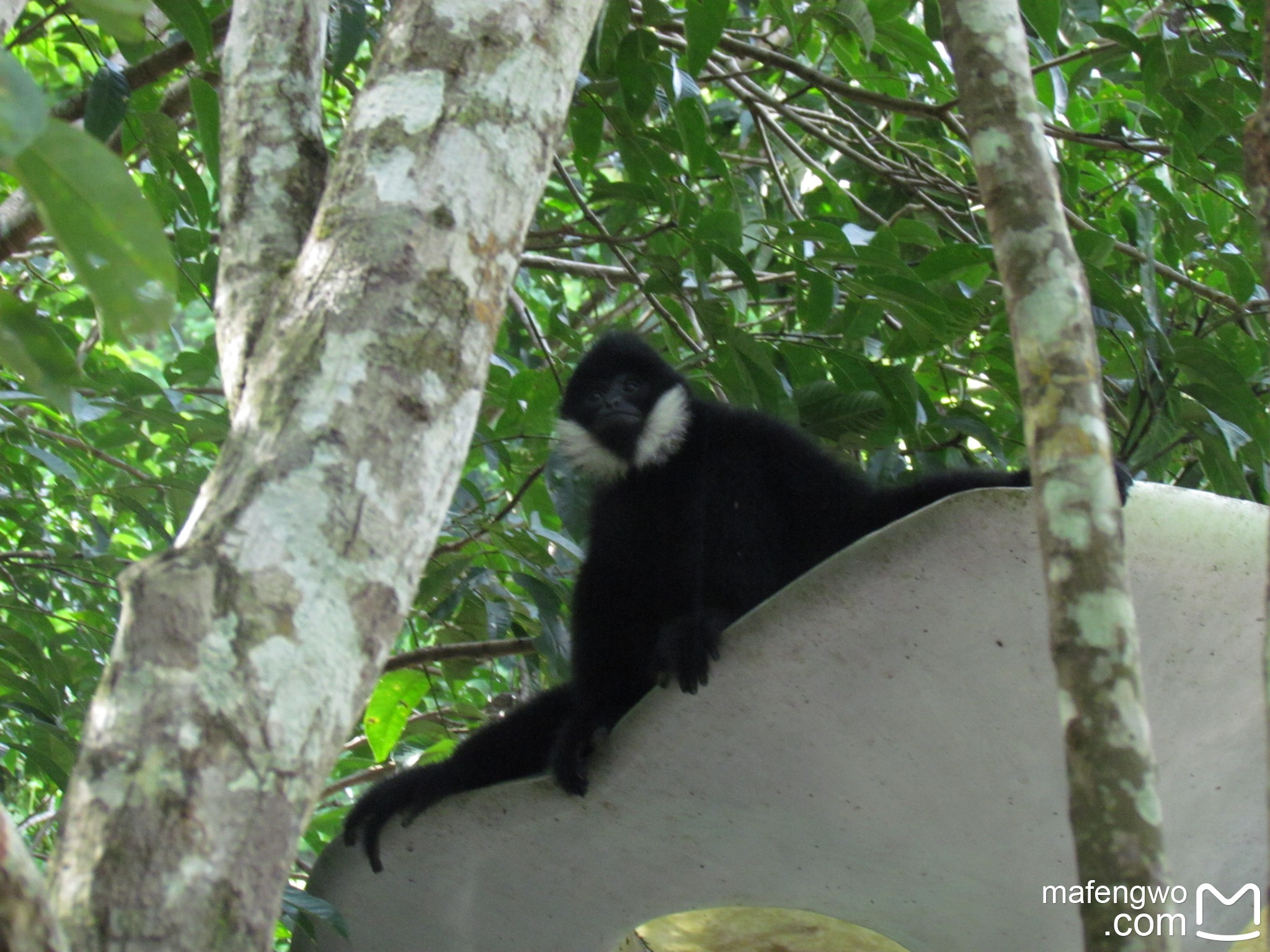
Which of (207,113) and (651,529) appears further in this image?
(651,529)

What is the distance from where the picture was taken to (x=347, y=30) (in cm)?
324

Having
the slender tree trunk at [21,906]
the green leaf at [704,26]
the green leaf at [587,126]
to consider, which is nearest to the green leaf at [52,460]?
the green leaf at [587,126]

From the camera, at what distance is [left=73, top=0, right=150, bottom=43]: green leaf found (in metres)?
1.14

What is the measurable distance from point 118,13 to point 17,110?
1.04 ft

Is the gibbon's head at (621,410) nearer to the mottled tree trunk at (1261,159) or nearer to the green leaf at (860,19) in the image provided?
the green leaf at (860,19)

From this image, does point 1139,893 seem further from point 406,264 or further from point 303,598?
point 406,264

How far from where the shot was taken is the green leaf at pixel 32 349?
138 cm

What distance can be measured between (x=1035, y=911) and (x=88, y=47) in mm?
3819

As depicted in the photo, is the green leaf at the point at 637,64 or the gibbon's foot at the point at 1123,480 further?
the green leaf at the point at 637,64

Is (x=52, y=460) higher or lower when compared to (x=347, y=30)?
lower

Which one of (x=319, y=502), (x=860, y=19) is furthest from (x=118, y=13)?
(x=860, y=19)

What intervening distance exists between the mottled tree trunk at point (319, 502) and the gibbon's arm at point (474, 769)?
1.65 metres

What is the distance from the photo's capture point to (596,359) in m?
4.02

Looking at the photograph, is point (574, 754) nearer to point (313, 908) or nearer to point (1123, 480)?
point (313, 908)
